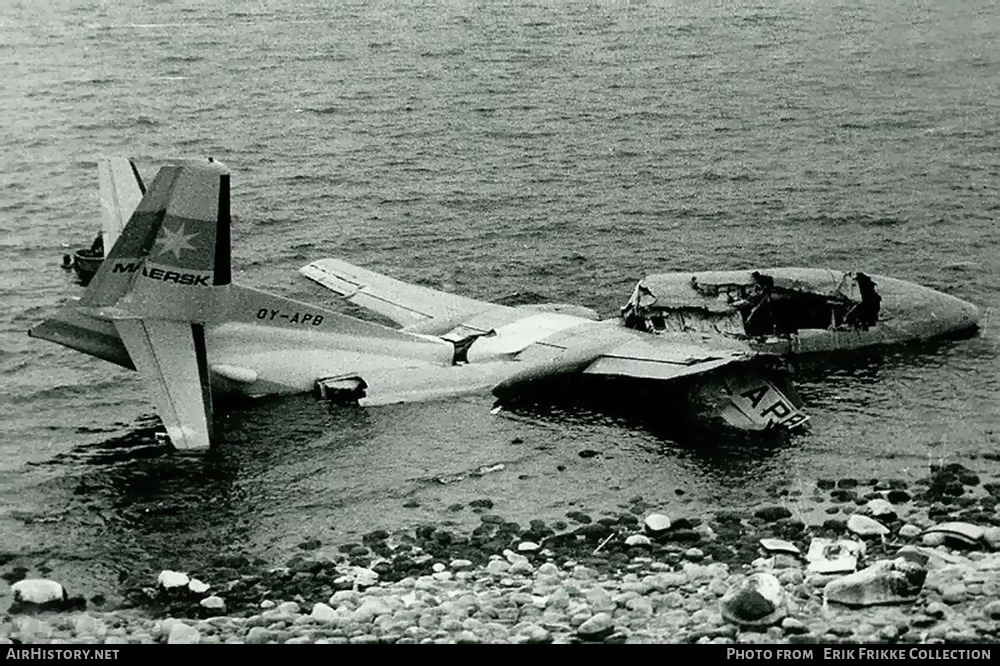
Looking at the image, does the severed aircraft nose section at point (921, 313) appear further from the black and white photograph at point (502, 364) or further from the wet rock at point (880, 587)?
the wet rock at point (880, 587)

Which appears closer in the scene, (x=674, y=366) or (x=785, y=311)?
(x=674, y=366)

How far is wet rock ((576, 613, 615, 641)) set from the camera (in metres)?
23.7

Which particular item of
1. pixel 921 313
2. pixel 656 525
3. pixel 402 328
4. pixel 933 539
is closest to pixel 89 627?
pixel 656 525

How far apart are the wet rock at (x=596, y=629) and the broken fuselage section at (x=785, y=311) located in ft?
60.3

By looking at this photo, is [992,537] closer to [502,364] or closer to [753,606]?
[753,606]

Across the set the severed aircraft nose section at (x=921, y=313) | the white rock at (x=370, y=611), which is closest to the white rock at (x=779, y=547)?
the white rock at (x=370, y=611)

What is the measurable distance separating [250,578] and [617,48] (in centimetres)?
5909

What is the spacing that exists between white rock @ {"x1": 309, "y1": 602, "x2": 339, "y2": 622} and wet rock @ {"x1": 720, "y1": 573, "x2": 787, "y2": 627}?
286 inches

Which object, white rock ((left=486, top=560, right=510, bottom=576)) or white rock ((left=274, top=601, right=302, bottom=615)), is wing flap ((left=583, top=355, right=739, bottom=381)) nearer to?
white rock ((left=486, top=560, right=510, bottom=576))

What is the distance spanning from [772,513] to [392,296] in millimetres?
18848

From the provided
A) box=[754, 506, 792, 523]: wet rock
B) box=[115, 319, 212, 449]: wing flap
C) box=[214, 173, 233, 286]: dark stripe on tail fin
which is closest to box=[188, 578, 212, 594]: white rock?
box=[115, 319, 212, 449]: wing flap

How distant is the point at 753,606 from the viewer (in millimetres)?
23797

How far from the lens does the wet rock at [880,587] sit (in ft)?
79.4
